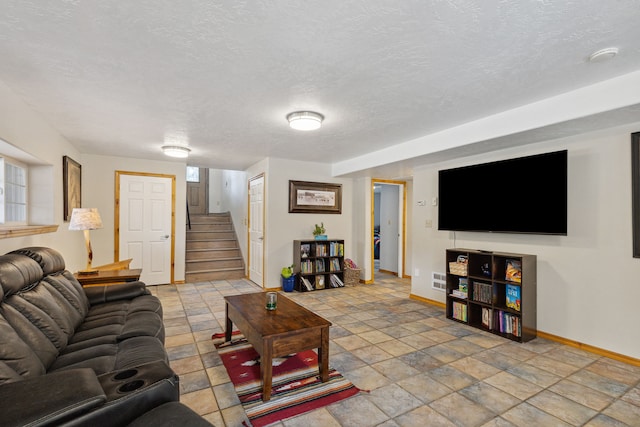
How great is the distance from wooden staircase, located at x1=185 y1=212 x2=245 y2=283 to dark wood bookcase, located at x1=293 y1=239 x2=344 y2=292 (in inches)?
65.2

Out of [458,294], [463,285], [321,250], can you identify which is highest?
[321,250]

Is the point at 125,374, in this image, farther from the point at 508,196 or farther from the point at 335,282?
the point at 335,282

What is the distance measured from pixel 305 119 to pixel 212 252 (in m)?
4.77

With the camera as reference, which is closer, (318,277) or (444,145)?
(444,145)

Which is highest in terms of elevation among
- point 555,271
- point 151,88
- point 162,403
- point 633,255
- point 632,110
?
point 151,88

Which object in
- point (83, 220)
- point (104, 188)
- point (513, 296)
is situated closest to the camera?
point (513, 296)

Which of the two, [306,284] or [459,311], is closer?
[459,311]

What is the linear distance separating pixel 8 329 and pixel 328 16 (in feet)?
7.28

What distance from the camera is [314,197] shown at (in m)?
5.91

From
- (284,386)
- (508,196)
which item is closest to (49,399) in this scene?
(284,386)

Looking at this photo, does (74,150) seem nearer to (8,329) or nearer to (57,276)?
(57,276)

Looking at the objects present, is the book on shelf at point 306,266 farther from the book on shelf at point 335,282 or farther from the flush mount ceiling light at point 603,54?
the flush mount ceiling light at point 603,54

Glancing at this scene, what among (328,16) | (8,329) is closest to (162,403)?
(8,329)

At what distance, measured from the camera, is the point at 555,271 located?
3.29 meters
